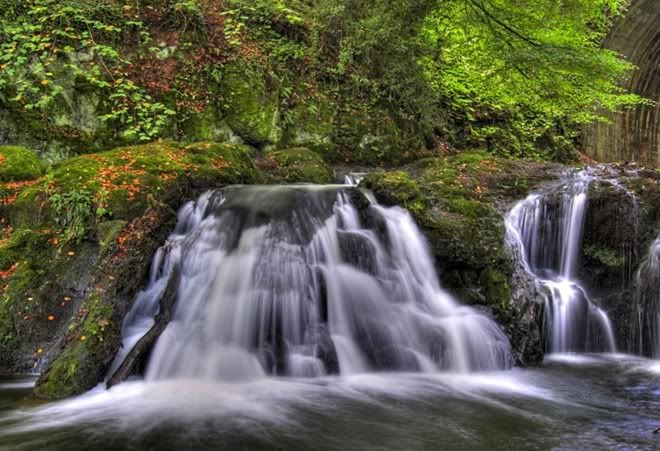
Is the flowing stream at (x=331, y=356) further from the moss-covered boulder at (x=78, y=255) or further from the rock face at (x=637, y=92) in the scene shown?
the rock face at (x=637, y=92)

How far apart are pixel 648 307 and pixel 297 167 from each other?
542 cm

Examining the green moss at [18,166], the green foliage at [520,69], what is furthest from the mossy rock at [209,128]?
the green foliage at [520,69]

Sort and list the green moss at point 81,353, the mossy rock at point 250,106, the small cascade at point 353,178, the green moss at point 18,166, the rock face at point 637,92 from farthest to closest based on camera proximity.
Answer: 1. the rock face at point 637,92
2. the mossy rock at point 250,106
3. the small cascade at point 353,178
4. the green moss at point 18,166
5. the green moss at point 81,353

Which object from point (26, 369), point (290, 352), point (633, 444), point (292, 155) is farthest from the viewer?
point (292, 155)

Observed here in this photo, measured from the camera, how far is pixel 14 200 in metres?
5.53

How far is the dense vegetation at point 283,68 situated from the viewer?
664cm

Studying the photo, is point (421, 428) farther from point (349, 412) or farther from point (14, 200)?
point (14, 200)

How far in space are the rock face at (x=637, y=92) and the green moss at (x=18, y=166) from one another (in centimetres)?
1586

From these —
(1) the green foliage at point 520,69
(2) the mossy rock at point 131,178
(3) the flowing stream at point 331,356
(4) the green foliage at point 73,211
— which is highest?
(1) the green foliage at point 520,69

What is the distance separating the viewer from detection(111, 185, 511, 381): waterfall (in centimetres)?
471

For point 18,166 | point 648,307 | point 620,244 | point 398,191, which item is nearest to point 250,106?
point 398,191

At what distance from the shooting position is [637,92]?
18.7m

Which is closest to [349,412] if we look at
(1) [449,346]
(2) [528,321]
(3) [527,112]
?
(1) [449,346]

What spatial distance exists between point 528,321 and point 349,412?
294cm
